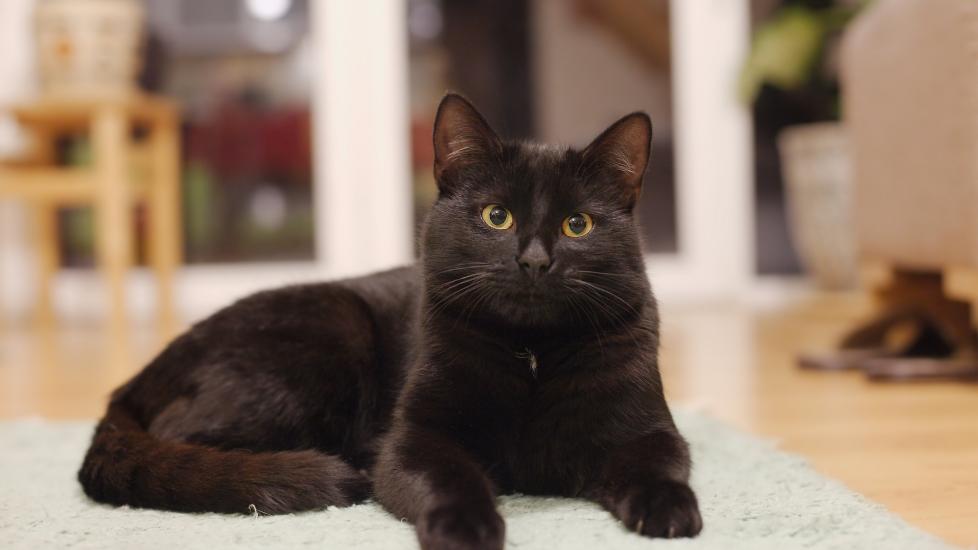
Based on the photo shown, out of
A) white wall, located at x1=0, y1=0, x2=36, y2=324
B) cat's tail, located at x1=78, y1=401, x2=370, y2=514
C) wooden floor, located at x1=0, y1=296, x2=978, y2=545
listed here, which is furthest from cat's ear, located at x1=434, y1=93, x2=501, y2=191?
white wall, located at x1=0, y1=0, x2=36, y2=324

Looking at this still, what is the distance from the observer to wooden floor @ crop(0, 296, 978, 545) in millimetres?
1322

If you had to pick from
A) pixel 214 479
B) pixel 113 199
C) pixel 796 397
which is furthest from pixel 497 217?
pixel 113 199

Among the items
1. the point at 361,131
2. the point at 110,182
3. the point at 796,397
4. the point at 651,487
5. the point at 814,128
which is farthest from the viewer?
the point at 361,131

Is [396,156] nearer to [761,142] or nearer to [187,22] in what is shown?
[187,22]

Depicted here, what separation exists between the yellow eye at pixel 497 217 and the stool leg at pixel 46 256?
3326 millimetres

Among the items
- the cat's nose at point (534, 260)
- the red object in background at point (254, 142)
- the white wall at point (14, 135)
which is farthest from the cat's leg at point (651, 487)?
the white wall at point (14, 135)

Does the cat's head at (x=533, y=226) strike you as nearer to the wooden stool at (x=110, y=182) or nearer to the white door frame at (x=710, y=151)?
the wooden stool at (x=110, y=182)

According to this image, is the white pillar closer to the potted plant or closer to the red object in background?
the red object in background

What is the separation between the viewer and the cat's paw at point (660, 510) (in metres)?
1.03

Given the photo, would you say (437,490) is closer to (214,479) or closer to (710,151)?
(214,479)

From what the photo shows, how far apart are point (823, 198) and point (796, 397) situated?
2.04 meters

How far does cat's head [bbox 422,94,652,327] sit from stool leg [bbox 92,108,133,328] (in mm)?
2577

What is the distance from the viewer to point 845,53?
106 inches

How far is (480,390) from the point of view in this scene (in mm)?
1209
